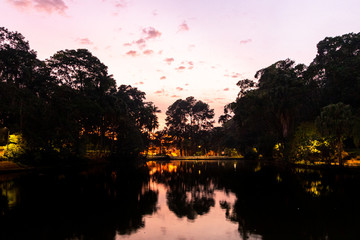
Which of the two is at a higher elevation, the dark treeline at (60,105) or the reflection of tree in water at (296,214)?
the dark treeline at (60,105)

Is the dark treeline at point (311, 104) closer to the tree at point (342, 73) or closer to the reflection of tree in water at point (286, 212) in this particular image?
the tree at point (342, 73)

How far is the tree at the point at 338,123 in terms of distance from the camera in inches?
1092

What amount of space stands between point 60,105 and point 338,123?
31.7 metres

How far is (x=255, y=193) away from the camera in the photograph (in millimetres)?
14016

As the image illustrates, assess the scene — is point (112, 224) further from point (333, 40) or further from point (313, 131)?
point (333, 40)

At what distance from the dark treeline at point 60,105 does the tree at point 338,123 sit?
29.2m

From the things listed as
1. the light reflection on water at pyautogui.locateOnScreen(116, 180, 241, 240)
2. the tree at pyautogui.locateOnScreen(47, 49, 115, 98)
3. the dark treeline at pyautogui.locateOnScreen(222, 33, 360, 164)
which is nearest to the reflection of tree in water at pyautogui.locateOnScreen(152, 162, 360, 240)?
the light reflection on water at pyautogui.locateOnScreen(116, 180, 241, 240)

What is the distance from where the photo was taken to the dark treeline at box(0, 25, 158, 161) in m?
30.4

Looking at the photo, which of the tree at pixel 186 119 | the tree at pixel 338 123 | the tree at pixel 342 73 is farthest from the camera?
the tree at pixel 186 119

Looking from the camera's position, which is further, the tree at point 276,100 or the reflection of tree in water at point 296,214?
the tree at point 276,100

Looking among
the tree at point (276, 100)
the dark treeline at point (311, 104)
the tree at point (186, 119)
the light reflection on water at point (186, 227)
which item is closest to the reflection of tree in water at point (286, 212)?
the light reflection on water at point (186, 227)

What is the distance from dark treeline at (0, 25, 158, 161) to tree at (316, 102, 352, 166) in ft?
95.7

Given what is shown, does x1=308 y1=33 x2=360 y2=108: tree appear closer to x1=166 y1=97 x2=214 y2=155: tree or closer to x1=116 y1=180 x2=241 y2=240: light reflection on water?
x1=116 y1=180 x2=241 y2=240: light reflection on water

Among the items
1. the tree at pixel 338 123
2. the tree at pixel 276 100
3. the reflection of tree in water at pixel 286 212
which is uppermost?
the tree at pixel 276 100
